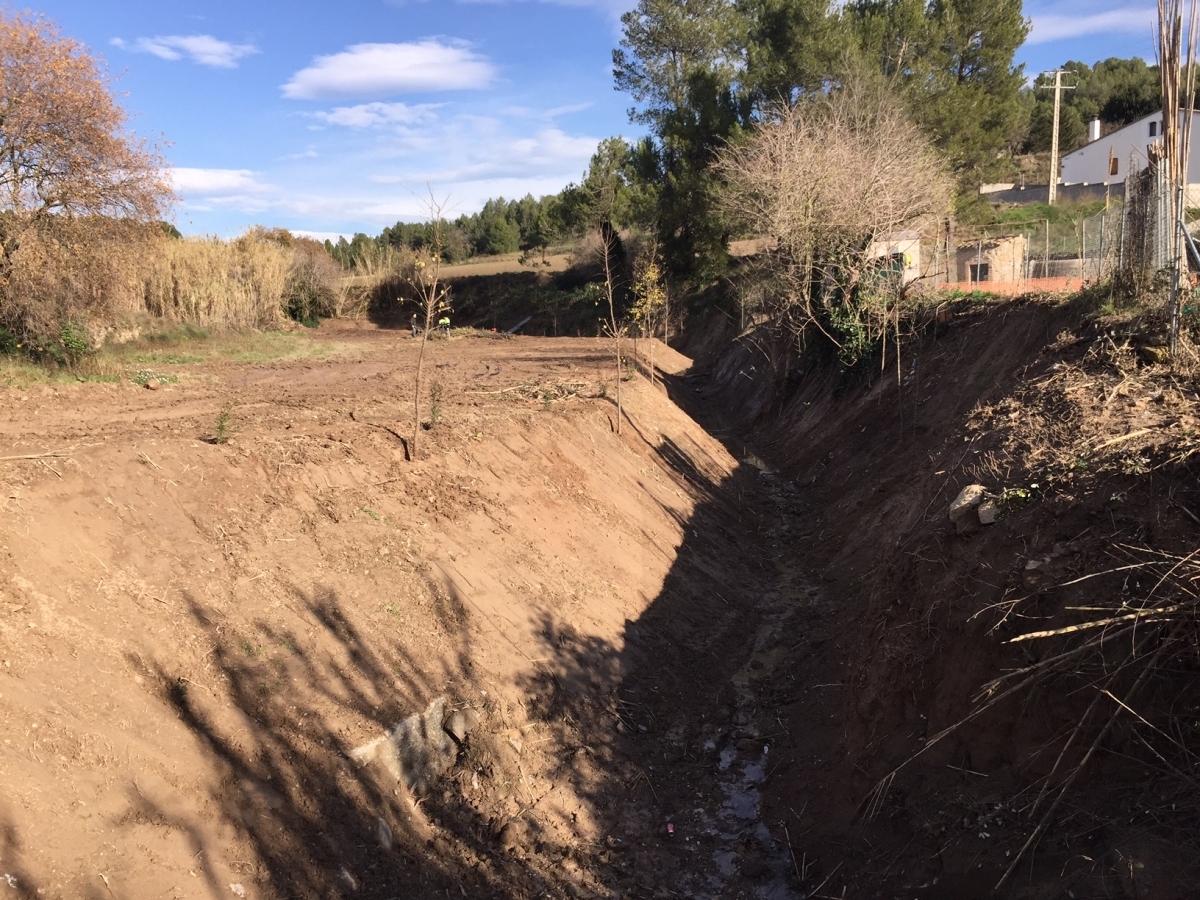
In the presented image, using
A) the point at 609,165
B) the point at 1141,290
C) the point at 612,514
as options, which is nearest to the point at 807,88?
the point at 609,165

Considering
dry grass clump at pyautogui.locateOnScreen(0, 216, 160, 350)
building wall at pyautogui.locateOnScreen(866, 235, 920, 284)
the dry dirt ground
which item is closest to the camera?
the dry dirt ground

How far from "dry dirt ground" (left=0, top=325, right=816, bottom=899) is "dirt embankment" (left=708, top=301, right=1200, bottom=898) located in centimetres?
77

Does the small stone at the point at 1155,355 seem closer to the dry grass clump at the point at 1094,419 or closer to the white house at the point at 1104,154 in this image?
the dry grass clump at the point at 1094,419

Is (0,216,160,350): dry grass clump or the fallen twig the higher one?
(0,216,160,350): dry grass clump

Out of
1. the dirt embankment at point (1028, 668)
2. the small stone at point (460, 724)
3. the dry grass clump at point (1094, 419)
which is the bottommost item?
the small stone at point (460, 724)

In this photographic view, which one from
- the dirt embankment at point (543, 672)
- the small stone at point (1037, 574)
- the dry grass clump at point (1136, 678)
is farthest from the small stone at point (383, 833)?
the small stone at point (1037, 574)

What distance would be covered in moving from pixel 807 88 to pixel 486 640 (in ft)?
94.4

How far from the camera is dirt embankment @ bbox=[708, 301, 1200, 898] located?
13.4 ft

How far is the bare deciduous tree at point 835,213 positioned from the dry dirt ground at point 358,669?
8607 millimetres

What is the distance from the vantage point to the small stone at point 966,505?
271 inches

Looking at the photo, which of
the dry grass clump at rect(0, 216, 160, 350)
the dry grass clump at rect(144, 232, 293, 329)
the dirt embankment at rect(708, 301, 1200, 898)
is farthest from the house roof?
the dry grass clump at rect(0, 216, 160, 350)

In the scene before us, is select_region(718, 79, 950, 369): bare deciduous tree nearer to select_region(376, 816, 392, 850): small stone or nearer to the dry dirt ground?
the dry dirt ground

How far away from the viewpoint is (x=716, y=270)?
35062 millimetres

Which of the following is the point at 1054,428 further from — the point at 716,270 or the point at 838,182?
the point at 716,270
